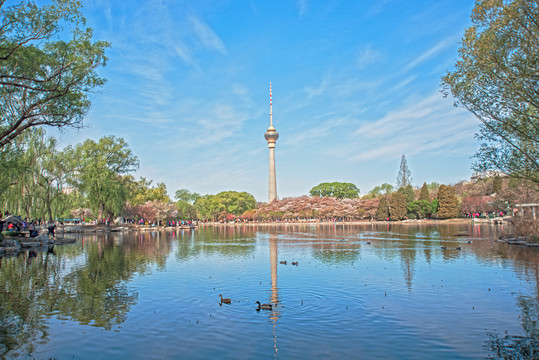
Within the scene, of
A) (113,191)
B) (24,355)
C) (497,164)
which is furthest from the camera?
(113,191)

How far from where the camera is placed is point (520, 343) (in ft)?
30.1

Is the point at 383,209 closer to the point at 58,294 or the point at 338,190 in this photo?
the point at 338,190

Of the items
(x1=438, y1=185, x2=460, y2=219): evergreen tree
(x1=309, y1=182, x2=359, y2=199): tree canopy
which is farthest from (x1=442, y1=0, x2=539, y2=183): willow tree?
(x1=309, y1=182, x2=359, y2=199): tree canopy

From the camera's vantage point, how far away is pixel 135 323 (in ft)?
36.7

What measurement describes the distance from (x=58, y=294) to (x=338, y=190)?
117m

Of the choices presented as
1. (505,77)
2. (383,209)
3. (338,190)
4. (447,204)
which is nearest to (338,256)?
(505,77)

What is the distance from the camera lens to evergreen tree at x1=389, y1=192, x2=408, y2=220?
87875mm

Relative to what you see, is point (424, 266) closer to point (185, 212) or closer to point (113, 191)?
point (113, 191)

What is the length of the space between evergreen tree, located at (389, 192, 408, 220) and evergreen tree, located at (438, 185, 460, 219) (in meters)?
7.56

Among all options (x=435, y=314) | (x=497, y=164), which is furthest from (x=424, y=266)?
(x=435, y=314)

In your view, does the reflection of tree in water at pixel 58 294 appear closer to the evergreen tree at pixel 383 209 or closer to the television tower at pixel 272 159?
the evergreen tree at pixel 383 209

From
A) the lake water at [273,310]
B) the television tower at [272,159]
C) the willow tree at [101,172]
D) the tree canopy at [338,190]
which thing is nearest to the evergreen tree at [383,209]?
the tree canopy at [338,190]

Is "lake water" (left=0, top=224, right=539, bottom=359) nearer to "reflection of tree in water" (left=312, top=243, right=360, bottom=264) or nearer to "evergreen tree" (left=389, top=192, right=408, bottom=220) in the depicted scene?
"reflection of tree in water" (left=312, top=243, right=360, bottom=264)

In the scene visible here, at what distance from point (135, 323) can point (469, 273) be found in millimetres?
15673
